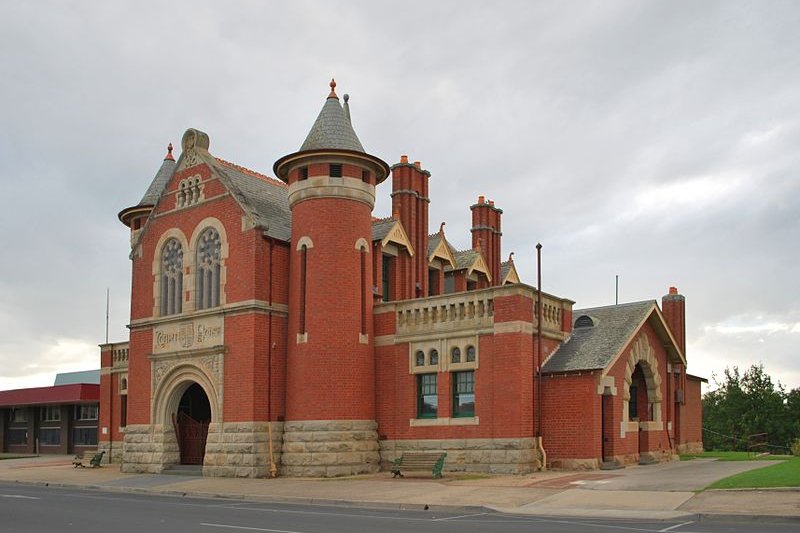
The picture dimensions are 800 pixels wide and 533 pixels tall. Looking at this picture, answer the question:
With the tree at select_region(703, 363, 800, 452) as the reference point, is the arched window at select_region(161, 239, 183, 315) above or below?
above

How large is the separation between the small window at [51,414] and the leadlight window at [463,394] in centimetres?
3655

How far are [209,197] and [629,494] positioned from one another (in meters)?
19.5

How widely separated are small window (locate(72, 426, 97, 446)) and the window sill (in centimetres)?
3082

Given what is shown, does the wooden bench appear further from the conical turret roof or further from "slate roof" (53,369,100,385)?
"slate roof" (53,369,100,385)

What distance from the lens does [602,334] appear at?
29.8 meters

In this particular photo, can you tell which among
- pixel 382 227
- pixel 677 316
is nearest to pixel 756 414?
pixel 677 316

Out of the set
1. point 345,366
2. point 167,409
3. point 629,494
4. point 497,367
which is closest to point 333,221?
point 345,366

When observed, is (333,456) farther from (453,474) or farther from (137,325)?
(137,325)

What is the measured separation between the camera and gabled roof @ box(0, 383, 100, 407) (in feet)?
173

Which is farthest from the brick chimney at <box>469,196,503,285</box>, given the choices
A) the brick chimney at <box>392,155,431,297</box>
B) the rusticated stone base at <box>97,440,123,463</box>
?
the rusticated stone base at <box>97,440,123,463</box>

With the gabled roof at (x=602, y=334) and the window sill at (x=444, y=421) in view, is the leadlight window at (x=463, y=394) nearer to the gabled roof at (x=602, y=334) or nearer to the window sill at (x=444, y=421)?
the window sill at (x=444, y=421)

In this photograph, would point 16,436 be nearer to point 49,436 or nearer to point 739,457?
point 49,436

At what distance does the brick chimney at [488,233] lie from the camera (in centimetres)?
4097

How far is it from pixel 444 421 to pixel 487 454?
2076mm
